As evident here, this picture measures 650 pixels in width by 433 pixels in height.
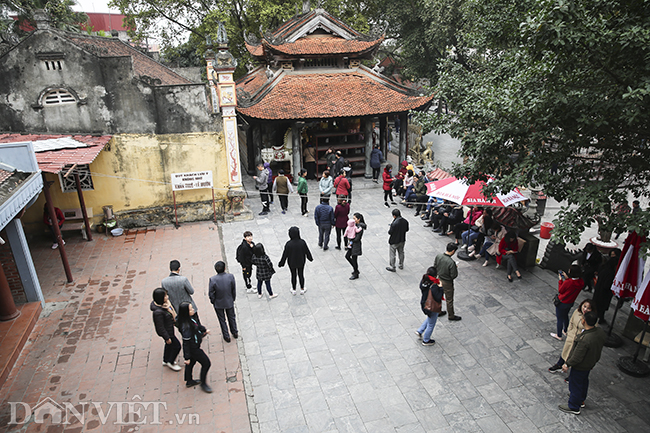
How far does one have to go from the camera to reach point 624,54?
5.82 meters

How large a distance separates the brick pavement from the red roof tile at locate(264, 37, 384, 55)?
390 inches

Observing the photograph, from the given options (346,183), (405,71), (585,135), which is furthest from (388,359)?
(405,71)

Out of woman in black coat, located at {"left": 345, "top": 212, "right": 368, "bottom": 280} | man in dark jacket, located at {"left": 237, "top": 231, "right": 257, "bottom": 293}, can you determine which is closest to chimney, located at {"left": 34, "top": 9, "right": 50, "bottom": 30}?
man in dark jacket, located at {"left": 237, "top": 231, "right": 257, "bottom": 293}

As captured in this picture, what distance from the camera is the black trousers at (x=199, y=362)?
6.63 meters

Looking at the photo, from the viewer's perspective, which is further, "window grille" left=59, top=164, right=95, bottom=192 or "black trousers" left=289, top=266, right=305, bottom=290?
"window grille" left=59, top=164, right=95, bottom=192

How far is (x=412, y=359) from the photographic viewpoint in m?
7.72

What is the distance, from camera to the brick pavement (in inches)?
263

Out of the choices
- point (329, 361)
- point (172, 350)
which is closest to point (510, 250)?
point (329, 361)

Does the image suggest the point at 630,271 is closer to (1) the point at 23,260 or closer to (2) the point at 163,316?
(2) the point at 163,316

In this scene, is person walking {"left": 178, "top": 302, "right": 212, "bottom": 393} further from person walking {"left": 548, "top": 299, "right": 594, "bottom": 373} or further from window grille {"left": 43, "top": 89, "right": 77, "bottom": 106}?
window grille {"left": 43, "top": 89, "right": 77, "bottom": 106}

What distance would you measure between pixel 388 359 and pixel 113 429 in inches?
175

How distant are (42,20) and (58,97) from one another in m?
2.05

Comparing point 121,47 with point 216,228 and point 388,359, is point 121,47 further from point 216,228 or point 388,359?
point 388,359

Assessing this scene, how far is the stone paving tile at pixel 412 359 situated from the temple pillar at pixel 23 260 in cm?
435
